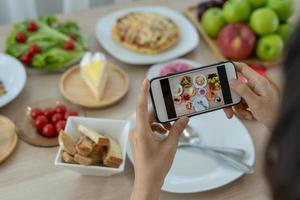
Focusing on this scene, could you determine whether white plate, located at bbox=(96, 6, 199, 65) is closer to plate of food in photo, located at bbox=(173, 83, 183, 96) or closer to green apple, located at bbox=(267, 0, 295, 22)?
green apple, located at bbox=(267, 0, 295, 22)

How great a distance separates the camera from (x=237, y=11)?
109cm

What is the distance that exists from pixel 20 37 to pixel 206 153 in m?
0.54

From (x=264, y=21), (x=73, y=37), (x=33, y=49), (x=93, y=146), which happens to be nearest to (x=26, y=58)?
(x=33, y=49)

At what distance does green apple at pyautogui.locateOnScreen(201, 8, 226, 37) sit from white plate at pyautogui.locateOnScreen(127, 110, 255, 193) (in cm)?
28

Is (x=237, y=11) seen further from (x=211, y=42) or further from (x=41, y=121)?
(x=41, y=121)

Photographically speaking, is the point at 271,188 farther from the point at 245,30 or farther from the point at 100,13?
the point at 100,13

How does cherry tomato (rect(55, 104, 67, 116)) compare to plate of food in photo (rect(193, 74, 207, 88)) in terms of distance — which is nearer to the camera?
plate of food in photo (rect(193, 74, 207, 88))

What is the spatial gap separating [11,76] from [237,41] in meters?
0.54

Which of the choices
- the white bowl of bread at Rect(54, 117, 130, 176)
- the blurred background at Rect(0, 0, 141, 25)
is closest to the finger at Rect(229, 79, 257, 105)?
the white bowl of bread at Rect(54, 117, 130, 176)

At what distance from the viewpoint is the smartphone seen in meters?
0.73

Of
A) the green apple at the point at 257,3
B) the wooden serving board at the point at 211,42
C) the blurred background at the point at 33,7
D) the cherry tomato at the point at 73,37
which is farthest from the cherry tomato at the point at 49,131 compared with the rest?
the blurred background at the point at 33,7

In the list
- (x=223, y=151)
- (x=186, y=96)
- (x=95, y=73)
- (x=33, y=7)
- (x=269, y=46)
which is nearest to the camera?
(x=186, y=96)

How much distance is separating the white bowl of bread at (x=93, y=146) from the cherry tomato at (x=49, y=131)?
0.05 meters

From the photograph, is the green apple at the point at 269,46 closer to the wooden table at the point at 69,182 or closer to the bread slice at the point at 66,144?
the wooden table at the point at 69,182
